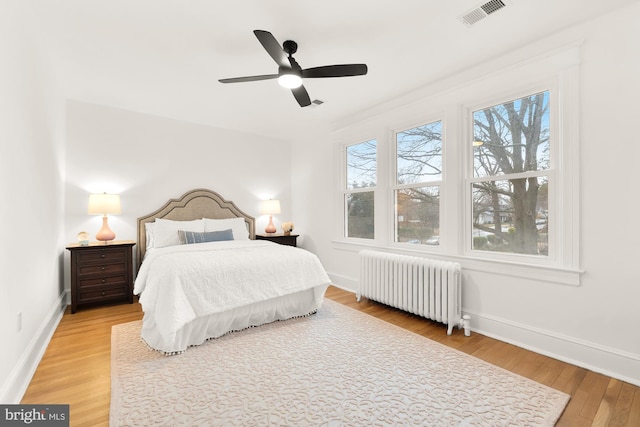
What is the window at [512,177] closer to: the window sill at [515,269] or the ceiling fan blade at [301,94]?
the window sill at [515,269]

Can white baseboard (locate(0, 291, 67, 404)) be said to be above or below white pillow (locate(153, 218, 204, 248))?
below

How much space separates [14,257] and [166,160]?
9.24ft

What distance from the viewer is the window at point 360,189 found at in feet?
13.7

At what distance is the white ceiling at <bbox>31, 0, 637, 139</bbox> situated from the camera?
2.07 m

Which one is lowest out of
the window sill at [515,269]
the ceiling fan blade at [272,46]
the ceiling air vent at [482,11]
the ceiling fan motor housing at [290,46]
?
the window sill at [515,269]

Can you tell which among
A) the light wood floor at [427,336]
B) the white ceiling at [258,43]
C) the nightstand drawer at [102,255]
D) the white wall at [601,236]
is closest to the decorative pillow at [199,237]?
the nightstand drawer at [102,255]

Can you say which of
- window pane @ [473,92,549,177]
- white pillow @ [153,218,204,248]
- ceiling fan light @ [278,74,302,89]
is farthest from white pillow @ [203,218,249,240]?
window pane @ [473,92,549,177]

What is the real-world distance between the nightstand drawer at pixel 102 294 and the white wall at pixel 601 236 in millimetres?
4344

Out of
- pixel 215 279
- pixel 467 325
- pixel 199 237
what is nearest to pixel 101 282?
pixel 199 237

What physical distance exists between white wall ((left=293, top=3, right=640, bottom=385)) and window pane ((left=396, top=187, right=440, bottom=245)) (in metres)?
0.98

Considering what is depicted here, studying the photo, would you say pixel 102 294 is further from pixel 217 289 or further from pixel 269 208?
pixel 269 208

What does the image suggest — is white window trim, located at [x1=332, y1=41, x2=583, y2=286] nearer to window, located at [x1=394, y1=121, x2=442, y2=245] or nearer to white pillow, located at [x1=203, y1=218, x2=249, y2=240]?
window, located at [x1=394, y1=121, x2=442, y2=245]

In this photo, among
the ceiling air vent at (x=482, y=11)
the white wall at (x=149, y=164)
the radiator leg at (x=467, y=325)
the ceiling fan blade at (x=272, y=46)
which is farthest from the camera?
the white wall at (x=149, y=164)

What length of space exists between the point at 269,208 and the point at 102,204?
234 centimetres
